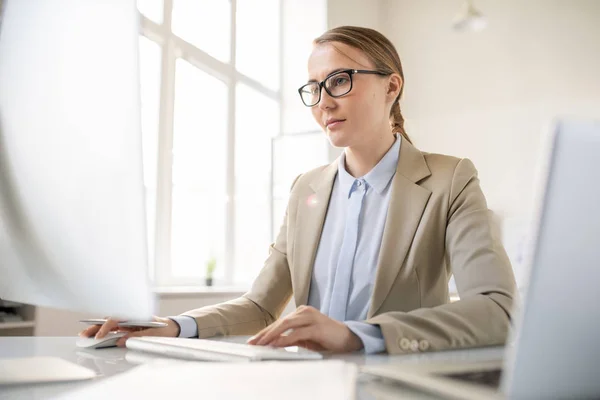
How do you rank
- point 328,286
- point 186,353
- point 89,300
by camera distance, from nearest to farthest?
point 89,300 < point 186,353 < point 328,286

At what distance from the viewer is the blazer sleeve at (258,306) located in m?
1.45

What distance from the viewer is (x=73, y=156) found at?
2.01 ft

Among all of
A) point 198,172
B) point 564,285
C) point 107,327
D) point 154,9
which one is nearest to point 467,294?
point 107,327

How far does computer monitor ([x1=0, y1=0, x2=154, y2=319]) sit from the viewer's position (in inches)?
20.9

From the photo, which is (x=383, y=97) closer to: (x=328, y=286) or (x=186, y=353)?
(x=328, y=286)

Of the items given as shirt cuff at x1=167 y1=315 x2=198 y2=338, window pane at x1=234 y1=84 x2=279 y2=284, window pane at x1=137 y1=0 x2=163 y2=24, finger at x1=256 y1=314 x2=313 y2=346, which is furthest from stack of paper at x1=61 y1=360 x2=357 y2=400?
window pane at x1=234 y1=84 x2=279 y2=284

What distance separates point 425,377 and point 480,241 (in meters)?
0.86

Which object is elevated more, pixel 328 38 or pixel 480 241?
pixel 328 38

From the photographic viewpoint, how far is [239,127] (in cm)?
507

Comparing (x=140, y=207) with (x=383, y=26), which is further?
(x=383, y=26)

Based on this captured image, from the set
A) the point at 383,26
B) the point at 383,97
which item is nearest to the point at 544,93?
the point at 383,26

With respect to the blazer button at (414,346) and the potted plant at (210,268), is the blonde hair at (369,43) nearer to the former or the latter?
the blazer button at (414,346)

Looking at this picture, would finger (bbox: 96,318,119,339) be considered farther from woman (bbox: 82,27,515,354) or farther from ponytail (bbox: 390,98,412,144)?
ponytail (bbox: 390,98,412,144)

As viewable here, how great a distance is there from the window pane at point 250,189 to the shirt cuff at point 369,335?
393 centimetres
